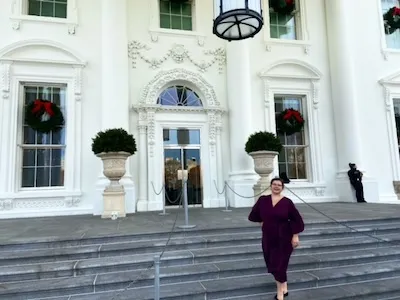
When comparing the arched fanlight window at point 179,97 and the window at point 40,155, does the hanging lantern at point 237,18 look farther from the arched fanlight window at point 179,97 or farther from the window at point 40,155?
the window at point 40,155

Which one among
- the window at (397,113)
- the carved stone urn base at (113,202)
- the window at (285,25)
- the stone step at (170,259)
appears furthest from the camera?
the window at (397,113)

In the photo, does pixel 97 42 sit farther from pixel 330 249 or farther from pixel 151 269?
pixel 330 249

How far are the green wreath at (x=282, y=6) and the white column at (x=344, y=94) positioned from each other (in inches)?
58.1

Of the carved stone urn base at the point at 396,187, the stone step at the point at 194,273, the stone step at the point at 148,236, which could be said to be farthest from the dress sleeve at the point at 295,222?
the carved stone urn base at the point at 396,187

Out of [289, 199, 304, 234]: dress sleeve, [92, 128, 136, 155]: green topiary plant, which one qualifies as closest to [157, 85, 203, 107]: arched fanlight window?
[92, 128, 136, 155]: green topiary plant

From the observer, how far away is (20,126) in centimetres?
913

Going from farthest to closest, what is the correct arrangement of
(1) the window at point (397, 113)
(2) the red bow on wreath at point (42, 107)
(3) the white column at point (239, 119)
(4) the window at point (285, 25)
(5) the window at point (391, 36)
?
(5) the window at point (391, 36)
(1) the window at point (397, 113)
(4) the window at point (285, 25)
(3) the white column at point (239, 119)
(2) the red bow on wreath at point (42, 107)

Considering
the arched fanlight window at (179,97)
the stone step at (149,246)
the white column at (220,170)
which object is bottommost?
the stone step at (149,246)

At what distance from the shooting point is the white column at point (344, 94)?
36.3 feet

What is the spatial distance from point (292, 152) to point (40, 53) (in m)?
8.51

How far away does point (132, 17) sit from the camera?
10.4 m

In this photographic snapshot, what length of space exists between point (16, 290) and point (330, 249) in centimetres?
455

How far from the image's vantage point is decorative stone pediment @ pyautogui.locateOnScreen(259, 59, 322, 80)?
1120 centimetres

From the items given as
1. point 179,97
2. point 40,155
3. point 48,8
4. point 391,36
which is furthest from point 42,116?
point 391,36
